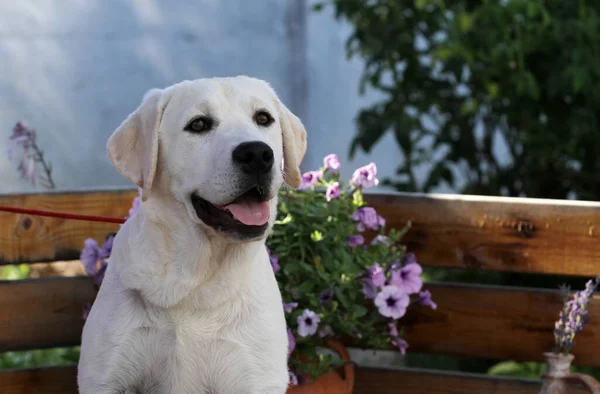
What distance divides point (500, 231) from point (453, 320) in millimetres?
378

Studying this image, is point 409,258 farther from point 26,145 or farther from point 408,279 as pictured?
point 26,145

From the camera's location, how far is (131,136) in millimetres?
2596

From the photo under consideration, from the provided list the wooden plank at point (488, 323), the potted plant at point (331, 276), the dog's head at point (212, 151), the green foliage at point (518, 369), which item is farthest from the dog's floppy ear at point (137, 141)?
the green foliage at point (518, 369)

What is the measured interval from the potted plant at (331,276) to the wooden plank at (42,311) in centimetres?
11

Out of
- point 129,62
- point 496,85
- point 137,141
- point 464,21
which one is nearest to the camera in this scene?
point 137,141

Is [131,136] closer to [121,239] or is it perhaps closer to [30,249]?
[121,239]

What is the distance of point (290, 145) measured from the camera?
9.02 feet

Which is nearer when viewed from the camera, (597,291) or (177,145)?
(177,145)

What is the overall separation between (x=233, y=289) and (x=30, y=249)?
1.17 metres

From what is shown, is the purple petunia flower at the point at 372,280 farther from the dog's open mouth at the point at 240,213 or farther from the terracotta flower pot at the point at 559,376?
the dog's open mouth at the point at 240,213

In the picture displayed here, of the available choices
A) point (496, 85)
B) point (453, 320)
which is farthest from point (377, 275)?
point (496, 85)

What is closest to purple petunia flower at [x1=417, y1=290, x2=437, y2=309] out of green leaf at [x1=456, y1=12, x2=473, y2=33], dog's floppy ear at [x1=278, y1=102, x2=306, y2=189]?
dog's floppy ear at [x1=278, y1=102, x2=306, y2=189]

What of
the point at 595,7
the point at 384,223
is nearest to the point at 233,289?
the point at 384,223

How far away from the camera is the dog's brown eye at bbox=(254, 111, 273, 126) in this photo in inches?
103
